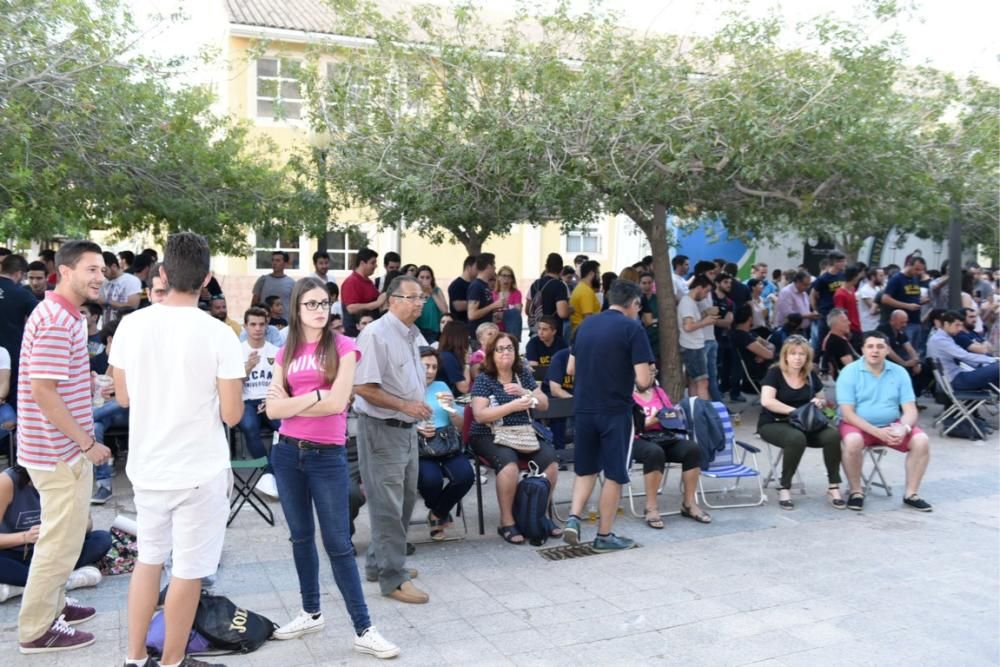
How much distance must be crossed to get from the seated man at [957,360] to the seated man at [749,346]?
2.00 metres

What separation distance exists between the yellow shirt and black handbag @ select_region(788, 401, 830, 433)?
3.87 meters

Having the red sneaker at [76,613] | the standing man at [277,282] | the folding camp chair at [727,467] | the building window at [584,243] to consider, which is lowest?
the red sneaker at [76,613]

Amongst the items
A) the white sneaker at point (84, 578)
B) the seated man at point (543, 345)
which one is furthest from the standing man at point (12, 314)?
the seated man at point (543, 345)

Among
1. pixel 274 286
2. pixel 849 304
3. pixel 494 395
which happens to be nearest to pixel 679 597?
pixel 494 395

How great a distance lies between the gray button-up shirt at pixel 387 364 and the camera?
4.78 metres

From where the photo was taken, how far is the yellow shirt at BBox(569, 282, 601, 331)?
10.8 m

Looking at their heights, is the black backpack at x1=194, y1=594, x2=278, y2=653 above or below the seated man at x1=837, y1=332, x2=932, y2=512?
below

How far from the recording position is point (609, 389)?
5.91 metres

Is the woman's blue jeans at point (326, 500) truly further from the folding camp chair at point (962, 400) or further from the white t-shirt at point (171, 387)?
the folding camp chair at point (962, 400)

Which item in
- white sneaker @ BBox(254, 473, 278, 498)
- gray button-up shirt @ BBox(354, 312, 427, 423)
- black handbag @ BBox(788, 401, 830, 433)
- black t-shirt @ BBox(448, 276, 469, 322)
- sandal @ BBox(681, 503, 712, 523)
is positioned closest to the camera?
gray button-up shirt @ BBox(354, 312, 427, 423)

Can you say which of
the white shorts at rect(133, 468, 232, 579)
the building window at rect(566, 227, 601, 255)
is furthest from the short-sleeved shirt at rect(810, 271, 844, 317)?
the building window at rect(566, 227, 601, 255)

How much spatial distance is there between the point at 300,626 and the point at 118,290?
6.54 metres

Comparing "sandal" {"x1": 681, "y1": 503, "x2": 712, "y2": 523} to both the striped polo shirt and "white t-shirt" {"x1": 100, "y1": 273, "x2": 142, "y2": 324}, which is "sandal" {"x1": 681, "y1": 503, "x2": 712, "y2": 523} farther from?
"white t-shirt" {"x1": 100, "y1": 273, "x2": 142, "y2": 324}

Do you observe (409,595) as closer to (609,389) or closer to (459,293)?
(609,389)
